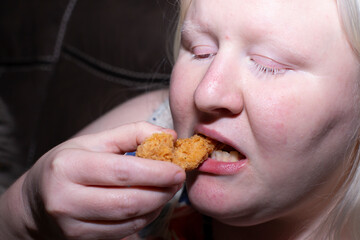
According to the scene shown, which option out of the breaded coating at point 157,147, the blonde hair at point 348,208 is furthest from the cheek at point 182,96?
the blonde hair at point 348,208

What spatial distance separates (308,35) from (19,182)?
68cm

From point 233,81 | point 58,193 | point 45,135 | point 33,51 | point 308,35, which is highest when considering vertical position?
point 308,35

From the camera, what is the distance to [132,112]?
1.48 m

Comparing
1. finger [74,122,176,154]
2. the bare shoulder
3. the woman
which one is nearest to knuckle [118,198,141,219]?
the woman

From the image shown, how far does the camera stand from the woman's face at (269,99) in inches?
33.9

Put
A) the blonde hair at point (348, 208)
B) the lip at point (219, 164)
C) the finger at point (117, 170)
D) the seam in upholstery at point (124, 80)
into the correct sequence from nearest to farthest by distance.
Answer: the finger at point (117, 170)
the lip at point (219, 164)
the blonde hair at point (348, 208)
the seam in upholstery at point (124, 80)

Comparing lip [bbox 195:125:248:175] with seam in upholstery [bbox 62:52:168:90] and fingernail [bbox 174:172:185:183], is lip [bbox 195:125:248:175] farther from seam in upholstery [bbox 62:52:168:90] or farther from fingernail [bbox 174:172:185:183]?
seam in upholstery [bbox 62:52:168:90]

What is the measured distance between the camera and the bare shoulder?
1.46 metres

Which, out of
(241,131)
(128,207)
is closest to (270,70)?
(241,131)

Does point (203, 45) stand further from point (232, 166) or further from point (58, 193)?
point (58, 193)

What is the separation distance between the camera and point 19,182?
3.58 ft

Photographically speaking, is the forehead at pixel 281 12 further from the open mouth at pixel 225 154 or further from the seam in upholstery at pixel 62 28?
the seam in upholstery at pixel 62 28

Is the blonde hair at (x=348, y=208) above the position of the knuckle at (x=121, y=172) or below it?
below

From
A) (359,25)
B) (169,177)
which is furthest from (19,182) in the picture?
(359,25)
